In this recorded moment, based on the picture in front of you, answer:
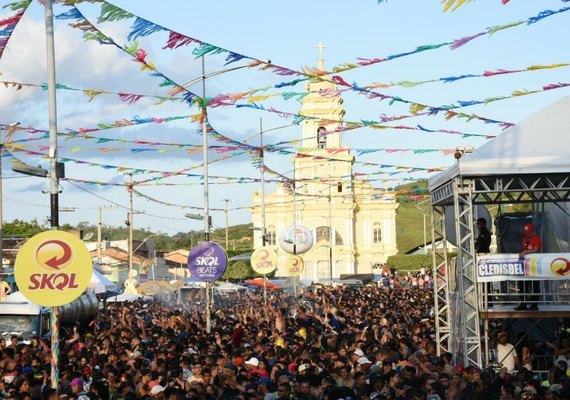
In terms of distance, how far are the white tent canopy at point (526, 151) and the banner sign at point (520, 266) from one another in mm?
1666

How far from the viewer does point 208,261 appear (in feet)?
80.6

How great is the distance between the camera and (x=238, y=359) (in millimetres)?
17453

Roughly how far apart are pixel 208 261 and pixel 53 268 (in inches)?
431

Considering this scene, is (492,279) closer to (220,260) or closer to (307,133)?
(220,260)

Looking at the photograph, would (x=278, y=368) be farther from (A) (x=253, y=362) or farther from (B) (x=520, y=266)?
(B) (x=520, y=266)

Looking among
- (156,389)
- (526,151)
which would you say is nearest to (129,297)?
(526,151)

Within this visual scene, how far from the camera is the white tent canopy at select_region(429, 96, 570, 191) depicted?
18.2 metres

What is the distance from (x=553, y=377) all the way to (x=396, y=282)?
48.8 metres

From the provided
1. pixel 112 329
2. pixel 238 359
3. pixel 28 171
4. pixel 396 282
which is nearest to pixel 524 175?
pixel 238 359

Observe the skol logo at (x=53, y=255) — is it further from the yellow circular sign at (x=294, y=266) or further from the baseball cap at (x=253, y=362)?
the yellow circular sign at (x=294, y=266)

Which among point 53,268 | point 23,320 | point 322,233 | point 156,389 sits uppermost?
point 322,233

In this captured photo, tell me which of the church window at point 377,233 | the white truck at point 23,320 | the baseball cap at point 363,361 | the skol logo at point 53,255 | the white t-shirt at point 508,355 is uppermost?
the church window at point 377,233

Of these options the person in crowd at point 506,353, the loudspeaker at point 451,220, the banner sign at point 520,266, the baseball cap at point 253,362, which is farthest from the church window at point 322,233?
the baseball cap at point 253,362

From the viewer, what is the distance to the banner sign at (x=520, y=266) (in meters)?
19.3
